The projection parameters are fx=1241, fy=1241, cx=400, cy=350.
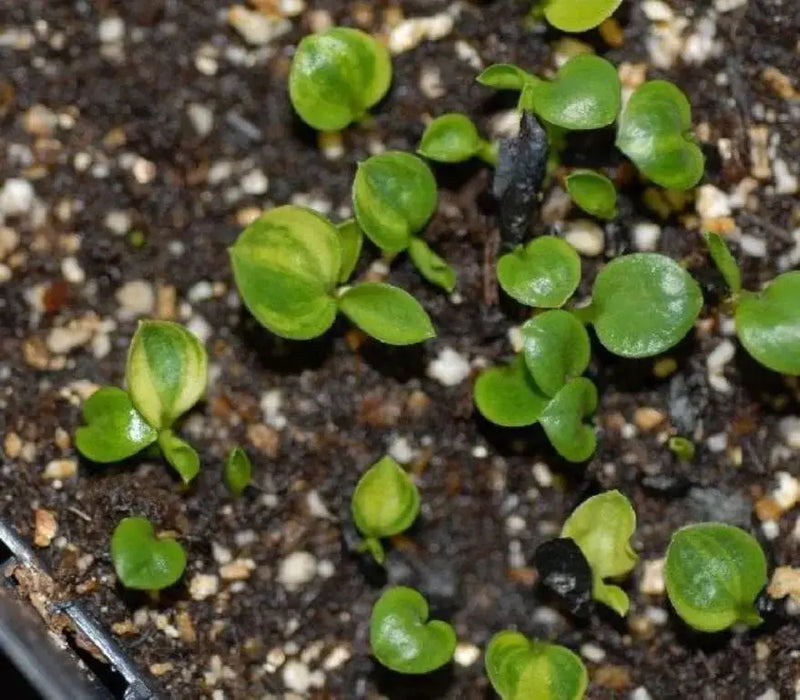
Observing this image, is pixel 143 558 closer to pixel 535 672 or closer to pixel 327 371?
pixel 327 371

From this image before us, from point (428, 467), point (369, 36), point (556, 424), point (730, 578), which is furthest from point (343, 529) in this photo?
point (369, 36)

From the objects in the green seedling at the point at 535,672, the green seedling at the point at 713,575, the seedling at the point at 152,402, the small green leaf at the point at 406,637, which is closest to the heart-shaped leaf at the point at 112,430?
the seedling at the point at 152,402

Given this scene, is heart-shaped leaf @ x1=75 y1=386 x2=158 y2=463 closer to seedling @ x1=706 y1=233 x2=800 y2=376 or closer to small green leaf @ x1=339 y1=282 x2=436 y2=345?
small green leaf @ x1=339 y1=282 x2=436 y2=345

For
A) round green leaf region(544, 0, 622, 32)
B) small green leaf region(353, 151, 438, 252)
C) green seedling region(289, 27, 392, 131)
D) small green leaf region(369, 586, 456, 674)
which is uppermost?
green seedling region(289, 27, 392, 131)

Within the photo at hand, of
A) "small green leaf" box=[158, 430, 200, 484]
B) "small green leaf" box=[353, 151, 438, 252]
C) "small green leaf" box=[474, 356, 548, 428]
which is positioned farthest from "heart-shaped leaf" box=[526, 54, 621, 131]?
"small green leaf" box=[158, 430, 200, 484]

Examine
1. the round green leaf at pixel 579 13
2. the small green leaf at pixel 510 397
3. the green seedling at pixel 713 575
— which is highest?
the round green leaf at pixel 579 13

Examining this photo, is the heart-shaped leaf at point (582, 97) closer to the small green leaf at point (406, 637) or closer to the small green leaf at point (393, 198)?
the small green leaf at point (393, 198)
